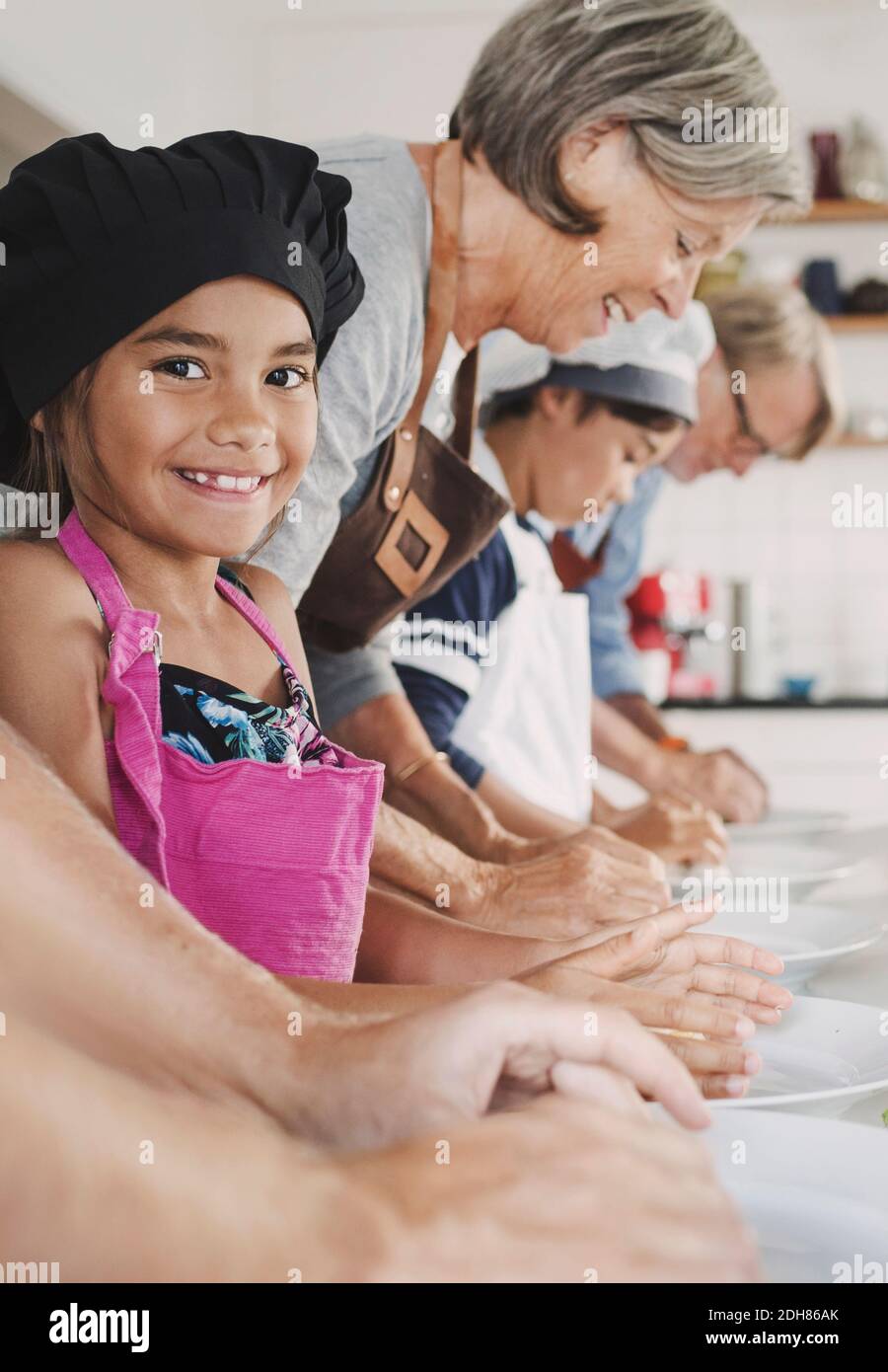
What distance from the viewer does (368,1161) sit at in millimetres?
376

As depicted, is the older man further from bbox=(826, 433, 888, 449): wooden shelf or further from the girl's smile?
the girl's smile

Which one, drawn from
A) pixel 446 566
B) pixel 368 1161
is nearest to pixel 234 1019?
pixel 368 1161

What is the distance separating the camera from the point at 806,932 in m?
0.95

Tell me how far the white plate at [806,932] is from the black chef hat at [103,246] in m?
0.48

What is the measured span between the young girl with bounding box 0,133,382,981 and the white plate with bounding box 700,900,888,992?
290 millimetres

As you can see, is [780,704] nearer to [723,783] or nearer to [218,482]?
[723,783]

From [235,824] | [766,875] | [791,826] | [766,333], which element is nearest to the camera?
[235,824]

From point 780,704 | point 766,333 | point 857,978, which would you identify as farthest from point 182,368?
point 780,704

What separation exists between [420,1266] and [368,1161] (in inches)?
1.7

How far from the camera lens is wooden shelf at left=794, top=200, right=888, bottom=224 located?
9.29ft

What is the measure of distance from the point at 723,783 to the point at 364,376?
94cm

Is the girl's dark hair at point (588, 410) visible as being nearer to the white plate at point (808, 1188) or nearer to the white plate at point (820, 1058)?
the white plate at point (820, 1058)

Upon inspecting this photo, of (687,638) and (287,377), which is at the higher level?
(687,638)

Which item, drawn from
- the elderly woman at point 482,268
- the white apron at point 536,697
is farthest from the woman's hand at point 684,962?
the white apron at point 536,697
